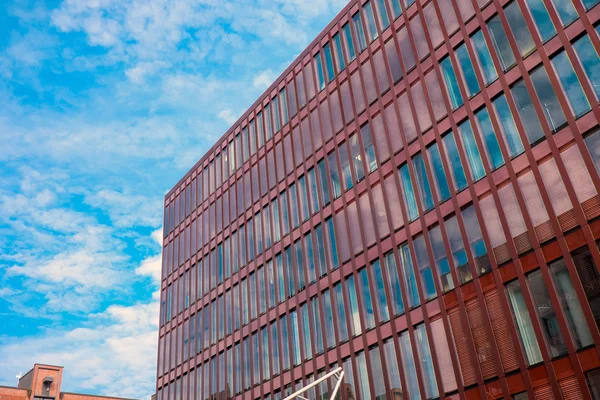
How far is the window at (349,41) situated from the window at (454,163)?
513 inches

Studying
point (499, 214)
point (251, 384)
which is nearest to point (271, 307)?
point (251, 384)

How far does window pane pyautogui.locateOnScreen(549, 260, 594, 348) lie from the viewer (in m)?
26.8

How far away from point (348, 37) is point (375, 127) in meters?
9.07

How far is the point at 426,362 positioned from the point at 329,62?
82.4 feet

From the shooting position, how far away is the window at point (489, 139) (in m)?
32.9

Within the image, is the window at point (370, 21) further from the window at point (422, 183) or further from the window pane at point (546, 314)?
the window pane at point (546, 314)

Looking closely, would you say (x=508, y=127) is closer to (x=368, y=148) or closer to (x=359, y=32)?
(x=368, y=148)

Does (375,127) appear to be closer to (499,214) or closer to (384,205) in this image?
Answer: (384,205)

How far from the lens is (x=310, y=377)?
42.8 m

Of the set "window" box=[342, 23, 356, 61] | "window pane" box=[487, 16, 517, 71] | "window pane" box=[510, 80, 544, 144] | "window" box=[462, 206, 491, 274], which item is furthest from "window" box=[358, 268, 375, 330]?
"window" box=[342, 23, 356, 61]

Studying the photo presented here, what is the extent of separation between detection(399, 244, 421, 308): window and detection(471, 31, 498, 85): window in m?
10.7

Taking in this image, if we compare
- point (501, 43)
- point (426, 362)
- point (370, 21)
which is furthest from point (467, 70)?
point (426, 362)

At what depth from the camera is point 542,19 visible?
32438mm

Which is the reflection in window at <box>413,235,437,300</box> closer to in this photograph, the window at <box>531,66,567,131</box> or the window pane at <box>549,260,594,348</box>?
the window pane at <box>549,260,594,348</box>
